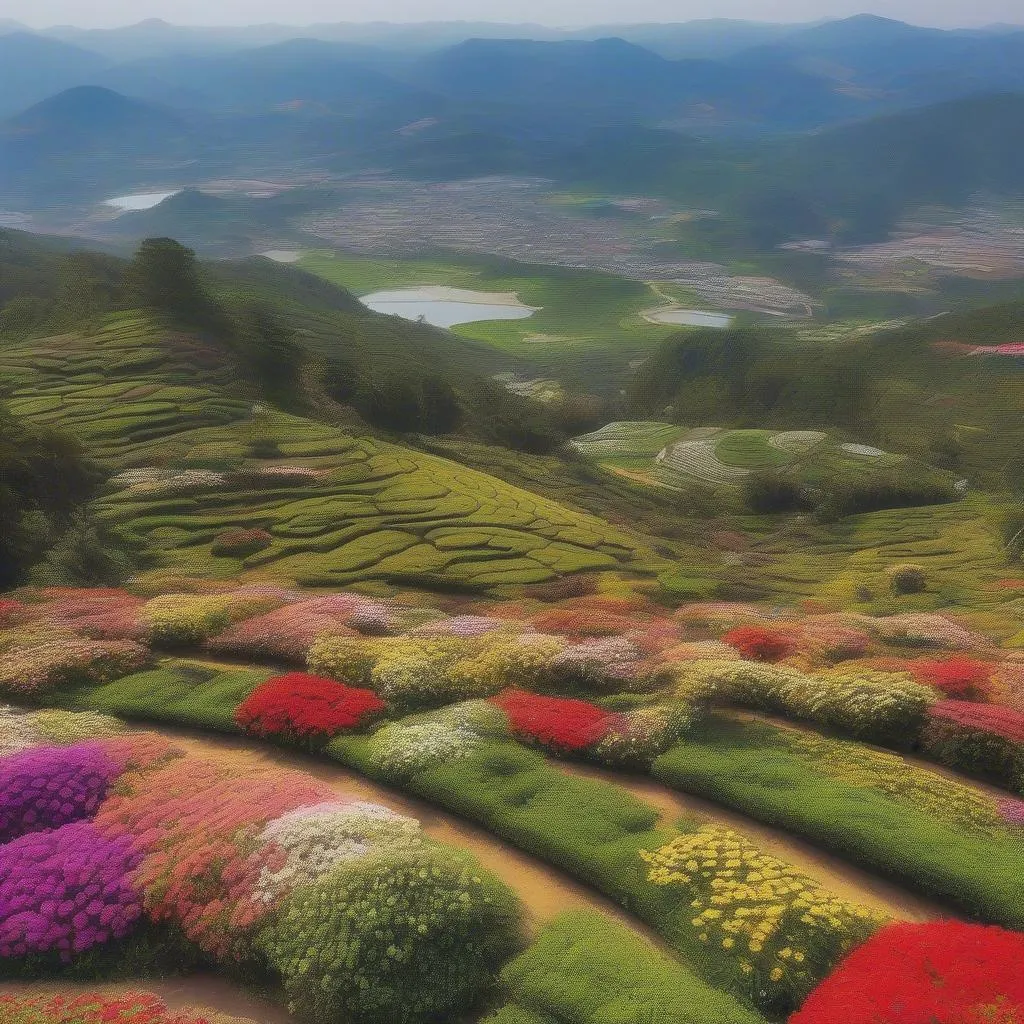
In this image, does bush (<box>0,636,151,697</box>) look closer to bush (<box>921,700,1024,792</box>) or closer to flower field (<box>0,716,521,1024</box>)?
flower field (<box>0,716,521,1024</box>)

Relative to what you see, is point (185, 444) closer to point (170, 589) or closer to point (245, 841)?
point (170, 589)

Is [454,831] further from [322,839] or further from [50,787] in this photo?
[50,787]

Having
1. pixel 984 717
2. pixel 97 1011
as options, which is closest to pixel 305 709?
pixel 97 1011

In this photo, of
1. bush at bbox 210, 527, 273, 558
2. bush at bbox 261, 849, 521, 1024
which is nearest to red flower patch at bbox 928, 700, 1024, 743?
bush at bbox 261, 849, 521, 1024

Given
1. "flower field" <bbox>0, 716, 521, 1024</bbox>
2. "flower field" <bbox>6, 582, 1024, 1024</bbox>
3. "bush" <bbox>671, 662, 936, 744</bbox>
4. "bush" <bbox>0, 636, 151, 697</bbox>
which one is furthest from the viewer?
"bush" <bbox>0, 636, 151, 697</bbox>

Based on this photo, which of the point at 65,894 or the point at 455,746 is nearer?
the point at 65,894

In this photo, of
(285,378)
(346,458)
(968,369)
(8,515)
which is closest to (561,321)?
(968,369)
